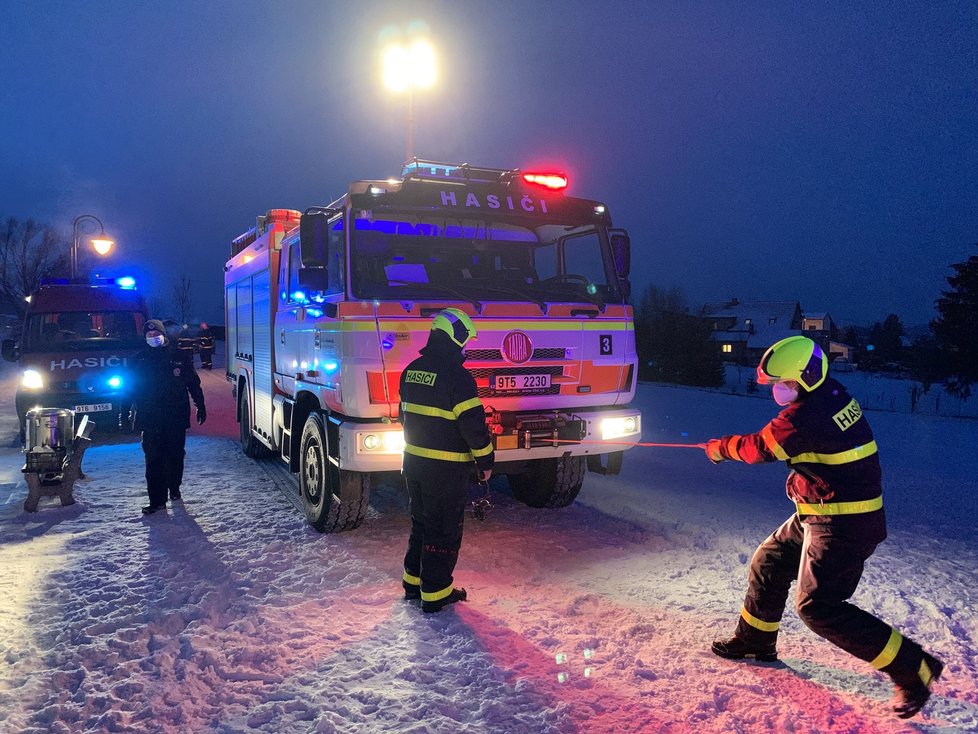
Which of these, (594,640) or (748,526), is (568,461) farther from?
(594,640)

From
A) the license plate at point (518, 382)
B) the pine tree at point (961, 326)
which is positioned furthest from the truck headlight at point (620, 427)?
the pine tree at point (961, 326)

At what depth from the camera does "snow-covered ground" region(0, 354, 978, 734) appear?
3117mm

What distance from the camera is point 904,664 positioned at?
10.1 feet

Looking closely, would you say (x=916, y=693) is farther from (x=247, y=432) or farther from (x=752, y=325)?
(x=752, y=325)

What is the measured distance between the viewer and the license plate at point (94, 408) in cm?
1015

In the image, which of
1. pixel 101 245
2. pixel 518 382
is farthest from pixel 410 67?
pixel 101 245

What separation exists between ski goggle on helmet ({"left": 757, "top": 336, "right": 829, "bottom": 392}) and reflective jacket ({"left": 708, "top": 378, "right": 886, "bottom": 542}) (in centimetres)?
7

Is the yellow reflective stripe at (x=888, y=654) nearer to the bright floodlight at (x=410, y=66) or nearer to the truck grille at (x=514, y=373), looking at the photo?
the truck grille at (x=514, y=373)

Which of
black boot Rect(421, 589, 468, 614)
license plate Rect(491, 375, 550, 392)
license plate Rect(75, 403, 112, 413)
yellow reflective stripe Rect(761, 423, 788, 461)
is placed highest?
license plate Rect(491, 375, 550, 392)

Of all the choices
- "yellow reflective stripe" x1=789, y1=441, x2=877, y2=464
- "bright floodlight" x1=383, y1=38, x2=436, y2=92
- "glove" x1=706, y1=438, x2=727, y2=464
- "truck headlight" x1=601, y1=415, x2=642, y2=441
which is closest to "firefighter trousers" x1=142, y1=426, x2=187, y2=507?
"truck headlight" x1=601, y1=415, x2=642, y2=441

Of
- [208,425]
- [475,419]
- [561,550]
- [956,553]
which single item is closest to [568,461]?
[561,550]

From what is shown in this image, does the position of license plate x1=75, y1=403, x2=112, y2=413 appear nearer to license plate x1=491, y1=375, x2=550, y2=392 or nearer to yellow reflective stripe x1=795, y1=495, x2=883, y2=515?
license plate x1=491, y1=375, x2=550, y2=392

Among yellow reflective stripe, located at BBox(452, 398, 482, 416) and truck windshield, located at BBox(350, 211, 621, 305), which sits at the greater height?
truck windshield, located at BBox(350, 211, 621, 305)

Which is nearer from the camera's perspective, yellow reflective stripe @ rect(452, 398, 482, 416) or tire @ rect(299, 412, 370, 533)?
yellow reflective stripe @ rect(452, 398, 482, 416)
